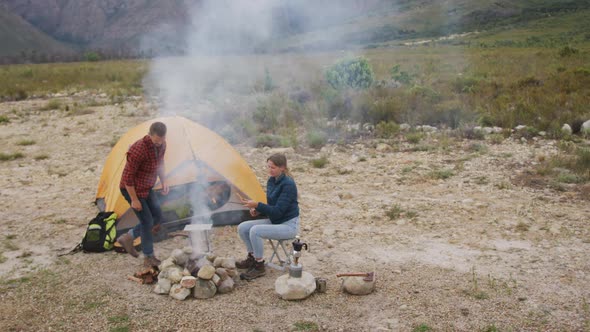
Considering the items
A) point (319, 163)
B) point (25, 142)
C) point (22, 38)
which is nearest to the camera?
point (319, 163)

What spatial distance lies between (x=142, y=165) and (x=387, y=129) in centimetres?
714

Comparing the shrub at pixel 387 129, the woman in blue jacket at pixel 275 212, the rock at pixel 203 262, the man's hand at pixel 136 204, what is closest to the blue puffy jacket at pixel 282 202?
the woman in blue jacket at pixel 275 212

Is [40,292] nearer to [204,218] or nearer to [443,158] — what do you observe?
[204,218]

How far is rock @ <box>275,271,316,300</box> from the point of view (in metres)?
4.70

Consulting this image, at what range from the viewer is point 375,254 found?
5.69 m

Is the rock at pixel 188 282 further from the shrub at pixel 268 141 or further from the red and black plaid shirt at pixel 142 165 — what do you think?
the shrub at pixel 268 141

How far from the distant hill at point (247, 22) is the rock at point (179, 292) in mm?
8235

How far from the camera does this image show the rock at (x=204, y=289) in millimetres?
4742

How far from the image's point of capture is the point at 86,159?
10.5m

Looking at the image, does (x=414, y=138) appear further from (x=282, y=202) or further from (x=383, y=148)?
(x=282, y=202)

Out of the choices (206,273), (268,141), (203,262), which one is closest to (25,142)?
(268,141)

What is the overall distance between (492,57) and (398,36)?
2641 cm

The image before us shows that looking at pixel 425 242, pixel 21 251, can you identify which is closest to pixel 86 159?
pixel 21 251

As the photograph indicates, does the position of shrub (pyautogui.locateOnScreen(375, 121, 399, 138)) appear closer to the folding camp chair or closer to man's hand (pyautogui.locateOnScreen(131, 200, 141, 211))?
the folding camp chair
